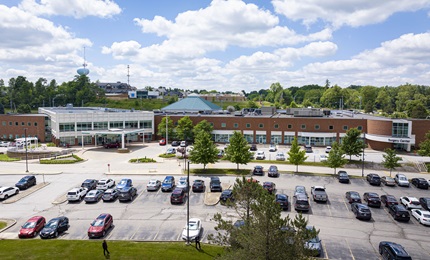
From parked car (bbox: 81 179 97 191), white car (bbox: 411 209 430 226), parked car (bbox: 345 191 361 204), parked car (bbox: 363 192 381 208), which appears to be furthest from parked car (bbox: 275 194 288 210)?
parked car (bbox: 81 179 97 191)

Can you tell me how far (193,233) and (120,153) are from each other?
41.1 metres

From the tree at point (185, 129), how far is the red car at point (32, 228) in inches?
1777

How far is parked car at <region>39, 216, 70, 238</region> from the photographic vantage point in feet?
86.1

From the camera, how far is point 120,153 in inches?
2504

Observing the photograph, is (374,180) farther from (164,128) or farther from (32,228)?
(164,128)

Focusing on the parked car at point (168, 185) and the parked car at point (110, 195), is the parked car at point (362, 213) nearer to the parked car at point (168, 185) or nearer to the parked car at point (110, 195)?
the parked car at point (168, 185)

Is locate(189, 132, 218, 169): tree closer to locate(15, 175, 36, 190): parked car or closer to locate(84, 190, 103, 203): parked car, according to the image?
locate(84, 190, 103, 203): parked car

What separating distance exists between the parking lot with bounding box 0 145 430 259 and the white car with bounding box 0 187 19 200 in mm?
1580

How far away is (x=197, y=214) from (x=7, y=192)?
21468 millimetres

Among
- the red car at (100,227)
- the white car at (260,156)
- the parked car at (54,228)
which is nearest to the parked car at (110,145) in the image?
the white car at (260,156)

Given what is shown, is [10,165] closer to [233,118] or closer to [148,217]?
[148,217]

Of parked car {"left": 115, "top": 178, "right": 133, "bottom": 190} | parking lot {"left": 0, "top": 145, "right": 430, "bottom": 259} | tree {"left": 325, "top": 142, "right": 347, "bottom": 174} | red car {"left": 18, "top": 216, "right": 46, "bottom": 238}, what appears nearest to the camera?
red car {"left": 18, "top": 216, "right": 46, "bottom": 238}

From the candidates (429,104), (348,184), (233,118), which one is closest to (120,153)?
(233,118)

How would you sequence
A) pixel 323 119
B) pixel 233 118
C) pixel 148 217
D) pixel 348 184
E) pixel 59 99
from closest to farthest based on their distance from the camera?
pixel 148 217
pixel 348 184
pixel 323 119
pixel 233 118
pixel 59 99
